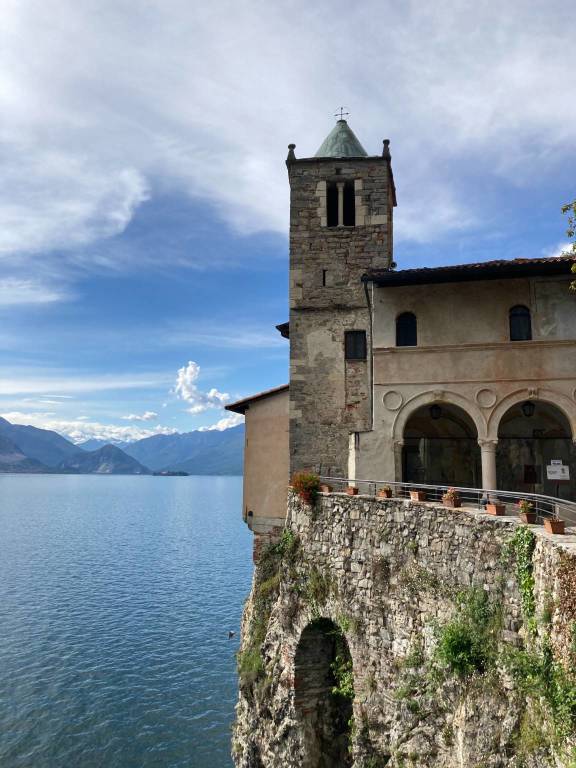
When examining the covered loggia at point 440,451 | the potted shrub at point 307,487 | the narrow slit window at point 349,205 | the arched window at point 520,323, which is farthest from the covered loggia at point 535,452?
the narrow slit window at point 349,205

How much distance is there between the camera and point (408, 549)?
14.2m

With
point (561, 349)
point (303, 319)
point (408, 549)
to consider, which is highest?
point (303, 319)

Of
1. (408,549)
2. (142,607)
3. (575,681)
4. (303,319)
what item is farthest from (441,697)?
(142,607)

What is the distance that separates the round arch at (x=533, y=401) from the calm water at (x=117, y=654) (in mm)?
20146

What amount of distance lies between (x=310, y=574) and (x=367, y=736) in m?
4.95

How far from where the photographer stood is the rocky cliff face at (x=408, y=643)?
9.37m

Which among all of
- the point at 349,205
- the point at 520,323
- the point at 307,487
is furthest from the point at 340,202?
the point at 307,487

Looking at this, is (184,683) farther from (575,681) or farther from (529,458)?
Answer: (575,681)

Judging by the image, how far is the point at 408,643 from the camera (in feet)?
44.5

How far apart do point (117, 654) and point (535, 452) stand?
30367 mm

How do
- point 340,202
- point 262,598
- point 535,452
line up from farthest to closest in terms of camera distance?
point 340,202 → point 262,598 → point 535,452

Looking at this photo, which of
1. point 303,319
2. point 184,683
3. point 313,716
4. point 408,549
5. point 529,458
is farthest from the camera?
point 184,683

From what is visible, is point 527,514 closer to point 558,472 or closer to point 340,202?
point 558,472

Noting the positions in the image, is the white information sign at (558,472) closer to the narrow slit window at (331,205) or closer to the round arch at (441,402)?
the round arch at (441,402)
